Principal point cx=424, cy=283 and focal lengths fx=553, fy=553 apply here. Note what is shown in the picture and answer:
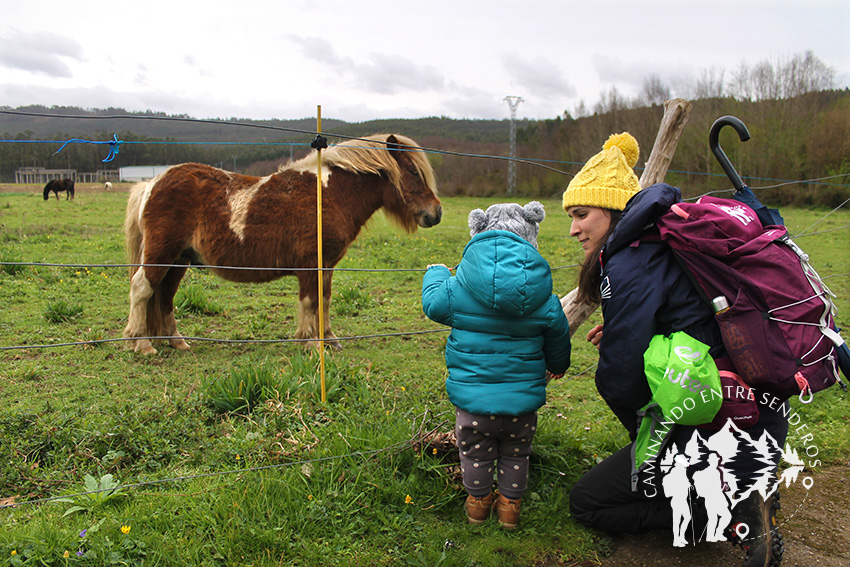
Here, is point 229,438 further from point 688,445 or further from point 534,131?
point 534,131

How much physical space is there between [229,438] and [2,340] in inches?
144

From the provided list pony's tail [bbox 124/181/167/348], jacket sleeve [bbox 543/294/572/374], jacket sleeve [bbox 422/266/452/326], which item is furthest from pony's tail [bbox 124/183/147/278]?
jacket sleeve [bbox 543/294/572/374]

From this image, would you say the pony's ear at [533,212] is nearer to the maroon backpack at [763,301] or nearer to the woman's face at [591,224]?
the woman's face at [591,224]

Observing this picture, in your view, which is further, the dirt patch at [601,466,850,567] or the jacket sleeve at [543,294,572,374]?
the dirt patch at [601,466,850,567]

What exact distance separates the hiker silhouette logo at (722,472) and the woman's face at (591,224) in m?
0.93

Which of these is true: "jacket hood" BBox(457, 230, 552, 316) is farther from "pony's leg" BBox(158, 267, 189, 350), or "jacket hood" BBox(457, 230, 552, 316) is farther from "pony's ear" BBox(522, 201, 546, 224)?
"pony's leg" BBox(158, 267, 189, 350)

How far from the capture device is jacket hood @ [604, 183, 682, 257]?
215 centimetres

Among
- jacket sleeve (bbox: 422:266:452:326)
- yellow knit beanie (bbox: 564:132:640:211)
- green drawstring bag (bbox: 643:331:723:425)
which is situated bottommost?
green drawstring bag (bbox: 643:331:723:425)

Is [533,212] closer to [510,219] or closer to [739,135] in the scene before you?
[510,219]

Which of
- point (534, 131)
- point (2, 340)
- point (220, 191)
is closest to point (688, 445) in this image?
point (220, 191)

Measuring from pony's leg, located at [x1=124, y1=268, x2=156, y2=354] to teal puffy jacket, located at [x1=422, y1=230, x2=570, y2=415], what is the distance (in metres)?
3.64

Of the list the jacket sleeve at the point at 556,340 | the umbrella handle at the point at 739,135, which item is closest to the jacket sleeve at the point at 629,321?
the jacket sleeve at the point at 556,340

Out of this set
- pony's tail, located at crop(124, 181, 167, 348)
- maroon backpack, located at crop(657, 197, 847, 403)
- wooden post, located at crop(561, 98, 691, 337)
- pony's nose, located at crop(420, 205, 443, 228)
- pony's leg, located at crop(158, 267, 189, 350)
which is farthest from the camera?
pony's nose, located at crop(420, 205, 443, 228)

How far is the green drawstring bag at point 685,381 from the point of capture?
1969 millimetres
